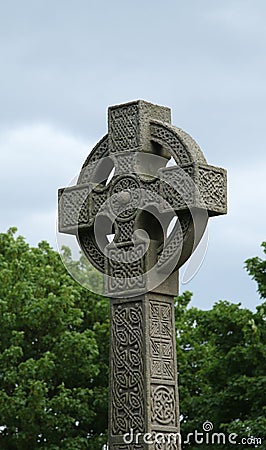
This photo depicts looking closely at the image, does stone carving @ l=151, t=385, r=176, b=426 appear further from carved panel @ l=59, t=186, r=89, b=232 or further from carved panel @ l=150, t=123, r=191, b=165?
carved panel @ l=150, t=123, r=191, b=165

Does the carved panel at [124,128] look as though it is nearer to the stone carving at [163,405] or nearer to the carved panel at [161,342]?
the carved panel at [161,342]

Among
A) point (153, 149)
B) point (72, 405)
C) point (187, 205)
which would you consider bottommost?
point (187, 205)

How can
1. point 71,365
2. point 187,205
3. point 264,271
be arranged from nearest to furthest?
1. point 187,205
2. point 264,271
3. point 71,365

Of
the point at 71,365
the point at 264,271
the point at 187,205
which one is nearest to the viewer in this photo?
the point at 187,205

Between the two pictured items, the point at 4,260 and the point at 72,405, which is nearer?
the point at 72,405

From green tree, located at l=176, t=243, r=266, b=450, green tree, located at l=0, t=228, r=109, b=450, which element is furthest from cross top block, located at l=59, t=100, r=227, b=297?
green tree, located at l=0, t=228, r=109, b=450

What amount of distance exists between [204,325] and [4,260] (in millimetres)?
4721

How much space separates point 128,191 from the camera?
31.3ft

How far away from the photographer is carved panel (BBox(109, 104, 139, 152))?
31.4ft

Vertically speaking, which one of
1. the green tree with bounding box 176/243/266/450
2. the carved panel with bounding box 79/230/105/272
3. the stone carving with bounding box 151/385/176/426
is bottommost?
the stone carving with bounding box 151/385/176/426

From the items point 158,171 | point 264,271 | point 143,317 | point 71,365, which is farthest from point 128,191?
point 71,365

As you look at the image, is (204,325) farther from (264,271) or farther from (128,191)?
(128,191)

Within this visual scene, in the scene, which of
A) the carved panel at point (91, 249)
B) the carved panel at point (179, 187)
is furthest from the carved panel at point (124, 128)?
the carved panel at point (91, 249)

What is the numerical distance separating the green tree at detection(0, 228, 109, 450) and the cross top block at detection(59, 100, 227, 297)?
12.1 metres
